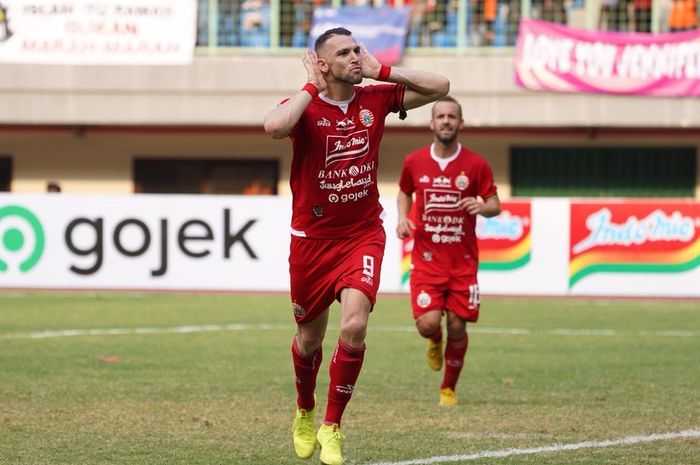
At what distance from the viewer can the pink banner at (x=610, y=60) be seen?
28344 mm

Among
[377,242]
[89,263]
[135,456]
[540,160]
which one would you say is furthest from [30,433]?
[540,160]

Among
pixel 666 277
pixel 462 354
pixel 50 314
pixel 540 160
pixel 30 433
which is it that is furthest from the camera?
pixel 540 160

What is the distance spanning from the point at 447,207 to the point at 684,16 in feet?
65.1

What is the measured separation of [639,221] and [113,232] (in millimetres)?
8323

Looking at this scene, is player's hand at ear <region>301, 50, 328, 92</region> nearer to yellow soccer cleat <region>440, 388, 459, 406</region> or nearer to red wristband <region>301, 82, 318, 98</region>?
red wristband <region>301, 82, 318, 98</region>

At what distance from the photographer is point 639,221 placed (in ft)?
73.3

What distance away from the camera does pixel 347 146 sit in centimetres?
754

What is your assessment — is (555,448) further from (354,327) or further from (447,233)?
(447,233)

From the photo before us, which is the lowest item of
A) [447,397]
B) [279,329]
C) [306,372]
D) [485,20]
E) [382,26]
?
[279,329]

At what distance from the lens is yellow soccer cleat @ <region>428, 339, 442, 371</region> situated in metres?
11.0

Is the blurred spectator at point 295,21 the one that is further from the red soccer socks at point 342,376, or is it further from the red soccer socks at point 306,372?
the red soccer socks at point 342,376

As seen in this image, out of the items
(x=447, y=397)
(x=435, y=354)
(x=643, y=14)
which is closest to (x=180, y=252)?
(x=435, y=354)

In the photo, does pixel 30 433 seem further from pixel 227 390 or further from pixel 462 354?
pixel 462 354

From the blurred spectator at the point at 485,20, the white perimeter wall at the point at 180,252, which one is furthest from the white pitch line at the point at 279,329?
the blurred spectator at the point at 485,20
